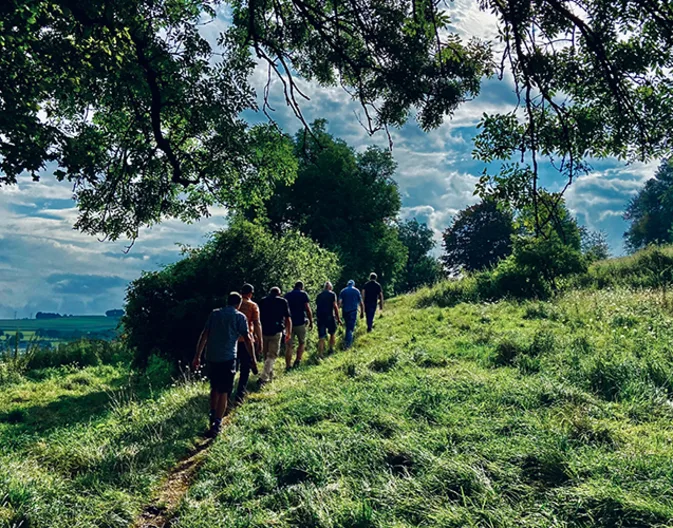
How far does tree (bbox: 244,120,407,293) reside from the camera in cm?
3669

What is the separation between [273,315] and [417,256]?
54065 millimetres

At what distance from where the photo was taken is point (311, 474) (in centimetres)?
446

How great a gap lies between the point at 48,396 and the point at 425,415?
36.6ft

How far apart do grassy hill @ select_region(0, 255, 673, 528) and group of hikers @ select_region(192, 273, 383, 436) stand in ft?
2.33

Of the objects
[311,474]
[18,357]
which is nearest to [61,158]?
[311,474]

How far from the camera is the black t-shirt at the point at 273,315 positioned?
10.3m

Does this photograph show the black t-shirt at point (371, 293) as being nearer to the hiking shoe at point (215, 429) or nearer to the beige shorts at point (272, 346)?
the beige shorts at point (272, 346)

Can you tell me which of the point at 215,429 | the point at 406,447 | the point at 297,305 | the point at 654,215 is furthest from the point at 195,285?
the point at 654,215

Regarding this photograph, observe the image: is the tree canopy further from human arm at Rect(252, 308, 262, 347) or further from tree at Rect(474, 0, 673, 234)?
human arm at Rect(252, 308, 262, 347)

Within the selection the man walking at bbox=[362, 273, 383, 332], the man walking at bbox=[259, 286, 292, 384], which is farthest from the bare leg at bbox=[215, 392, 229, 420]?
the man walking at bbox=[362, 273, 383, 332]

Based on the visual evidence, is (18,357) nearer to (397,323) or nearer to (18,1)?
(397,323)

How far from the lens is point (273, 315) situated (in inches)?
408

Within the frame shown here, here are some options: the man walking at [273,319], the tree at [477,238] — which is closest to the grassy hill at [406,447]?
the man walking at [273,319]

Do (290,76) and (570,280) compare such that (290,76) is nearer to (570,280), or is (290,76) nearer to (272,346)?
(272,346)
